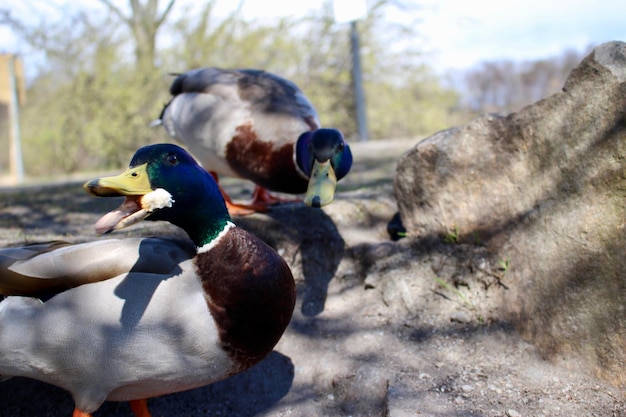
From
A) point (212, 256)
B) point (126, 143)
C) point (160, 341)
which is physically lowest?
point (126, 143)

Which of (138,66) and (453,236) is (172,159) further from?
(138,66)

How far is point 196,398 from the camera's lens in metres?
2.64

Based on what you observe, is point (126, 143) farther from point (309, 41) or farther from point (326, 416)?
point (326, 416)

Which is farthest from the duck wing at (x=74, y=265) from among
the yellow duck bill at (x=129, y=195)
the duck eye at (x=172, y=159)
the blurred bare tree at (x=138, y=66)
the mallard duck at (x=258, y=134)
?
the blurred bare tree at (x=138, y=66)

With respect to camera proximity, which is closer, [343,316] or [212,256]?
[212,256]

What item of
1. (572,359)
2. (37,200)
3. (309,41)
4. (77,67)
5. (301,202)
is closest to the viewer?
(572,359)

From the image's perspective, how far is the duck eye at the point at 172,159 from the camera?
77.9 inches

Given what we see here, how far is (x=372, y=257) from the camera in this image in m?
3.15

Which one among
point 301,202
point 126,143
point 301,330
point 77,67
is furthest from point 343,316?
point 77,67

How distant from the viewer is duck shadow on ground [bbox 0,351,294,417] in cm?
251

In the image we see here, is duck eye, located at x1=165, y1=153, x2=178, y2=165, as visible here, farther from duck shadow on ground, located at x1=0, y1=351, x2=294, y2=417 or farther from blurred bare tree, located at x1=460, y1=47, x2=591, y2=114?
blurred bare tree, located at x1=460, y1=47, x2=591, y2=114

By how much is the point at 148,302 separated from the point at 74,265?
0.31 m

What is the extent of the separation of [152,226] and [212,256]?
135cm

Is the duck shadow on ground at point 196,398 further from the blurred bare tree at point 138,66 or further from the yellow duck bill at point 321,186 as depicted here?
the blurred bare tree at point 138,66
